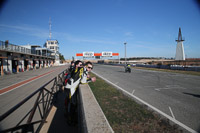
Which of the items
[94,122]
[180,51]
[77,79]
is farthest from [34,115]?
[180,51]

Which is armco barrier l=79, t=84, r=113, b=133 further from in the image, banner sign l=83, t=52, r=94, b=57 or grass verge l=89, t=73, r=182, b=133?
banner sign l=83, t=52, r=94, b=57

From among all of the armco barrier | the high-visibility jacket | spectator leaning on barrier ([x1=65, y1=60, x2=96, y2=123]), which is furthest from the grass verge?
the high-visibility jacket

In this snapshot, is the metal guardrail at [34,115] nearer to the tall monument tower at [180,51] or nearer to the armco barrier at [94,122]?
the armco barrier at [94,122]

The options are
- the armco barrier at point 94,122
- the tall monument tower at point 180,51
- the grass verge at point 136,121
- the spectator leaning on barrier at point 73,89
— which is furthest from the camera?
the tall monument tower at point 180,51

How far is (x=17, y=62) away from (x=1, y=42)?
6.19 meters

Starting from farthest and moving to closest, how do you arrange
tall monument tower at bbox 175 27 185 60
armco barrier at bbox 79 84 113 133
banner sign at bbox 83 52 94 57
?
banner sign at bbox 83 52 94 57 < tall monument tower at bbox 175 27 185 60 < armco barrier at bbox 79 84 113 133

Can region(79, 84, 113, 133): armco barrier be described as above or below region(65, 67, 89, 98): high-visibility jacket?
below

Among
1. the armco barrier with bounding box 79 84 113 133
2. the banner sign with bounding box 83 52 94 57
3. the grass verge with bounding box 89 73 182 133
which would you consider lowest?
the grass verge with bounding box 89 73 182 133

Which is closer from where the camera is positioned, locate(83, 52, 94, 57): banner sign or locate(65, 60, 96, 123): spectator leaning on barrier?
locate(65, 60, 96, 123): spectator leaning on barrier

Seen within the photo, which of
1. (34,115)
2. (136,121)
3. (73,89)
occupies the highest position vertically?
(73,89)

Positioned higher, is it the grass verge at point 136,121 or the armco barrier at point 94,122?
the armco barrier at point 94,122

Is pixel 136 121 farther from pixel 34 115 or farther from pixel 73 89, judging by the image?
pixel 34 115

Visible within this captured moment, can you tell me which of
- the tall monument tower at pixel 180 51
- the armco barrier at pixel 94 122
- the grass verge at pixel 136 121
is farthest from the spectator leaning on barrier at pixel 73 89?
the tall monument tower at pixel 180 51

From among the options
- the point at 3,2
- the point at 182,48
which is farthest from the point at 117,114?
the point at 182,48
